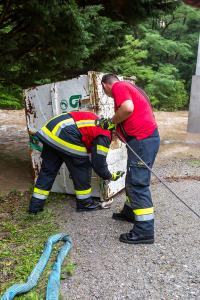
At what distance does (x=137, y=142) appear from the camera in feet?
13.1

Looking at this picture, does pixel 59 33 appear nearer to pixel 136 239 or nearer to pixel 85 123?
pixel 85 123

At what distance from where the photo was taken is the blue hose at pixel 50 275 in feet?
8.89

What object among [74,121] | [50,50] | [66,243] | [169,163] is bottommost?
[169,163]

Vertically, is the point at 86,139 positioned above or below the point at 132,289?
above

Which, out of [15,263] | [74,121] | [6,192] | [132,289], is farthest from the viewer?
[6,192]

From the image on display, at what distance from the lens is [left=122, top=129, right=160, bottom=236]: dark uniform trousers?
A: 3863mm

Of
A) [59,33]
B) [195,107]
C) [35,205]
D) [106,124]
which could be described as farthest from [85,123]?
[195,107]

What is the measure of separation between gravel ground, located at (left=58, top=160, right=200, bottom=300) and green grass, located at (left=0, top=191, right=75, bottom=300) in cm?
18

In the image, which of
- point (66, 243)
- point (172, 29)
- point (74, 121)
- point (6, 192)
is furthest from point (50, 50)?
point (172, 29)

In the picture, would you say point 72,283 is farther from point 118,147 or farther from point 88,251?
point 118,147

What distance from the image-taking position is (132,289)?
2.94 m

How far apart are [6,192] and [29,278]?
8.98 ft

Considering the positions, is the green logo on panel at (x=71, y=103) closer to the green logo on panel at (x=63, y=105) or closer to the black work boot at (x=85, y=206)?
the green logo on panel at (x=63, y=105)

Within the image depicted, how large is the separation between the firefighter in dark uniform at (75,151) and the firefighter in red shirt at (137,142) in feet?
1.31
